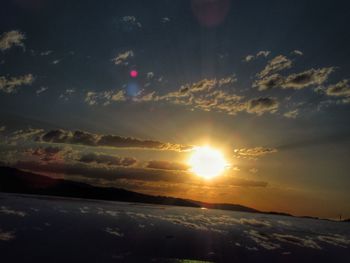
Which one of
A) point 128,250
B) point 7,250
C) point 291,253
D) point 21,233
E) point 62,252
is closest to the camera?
point 7,250

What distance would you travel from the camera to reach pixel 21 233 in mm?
37594

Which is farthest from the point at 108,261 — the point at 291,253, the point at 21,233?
the point at 291,253

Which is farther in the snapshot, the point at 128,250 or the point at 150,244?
the point at 150,244

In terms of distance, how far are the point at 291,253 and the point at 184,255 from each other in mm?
16952

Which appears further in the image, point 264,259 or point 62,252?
point 264,259

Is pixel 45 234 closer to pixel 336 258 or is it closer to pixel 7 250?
pixel 7 250

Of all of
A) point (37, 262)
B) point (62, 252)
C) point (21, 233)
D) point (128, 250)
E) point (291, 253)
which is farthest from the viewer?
point (291, 253)

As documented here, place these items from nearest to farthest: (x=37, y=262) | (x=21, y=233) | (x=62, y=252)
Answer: (x=37, y=262)
(x=62, y=252)
(x=21, y=233)

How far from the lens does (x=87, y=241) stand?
37625 mm

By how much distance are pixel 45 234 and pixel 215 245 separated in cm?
2060

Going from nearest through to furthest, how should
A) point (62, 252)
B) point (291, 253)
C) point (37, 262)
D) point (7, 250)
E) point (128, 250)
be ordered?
point (37, 262) < point (7, 250) < point (62, 252) < point (128, 250) < point (291, 253)

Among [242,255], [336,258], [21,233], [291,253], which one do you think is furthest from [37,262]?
[336,258]

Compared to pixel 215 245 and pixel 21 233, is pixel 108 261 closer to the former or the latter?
pixel 21 233

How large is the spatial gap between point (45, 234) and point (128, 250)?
11.0 metres
